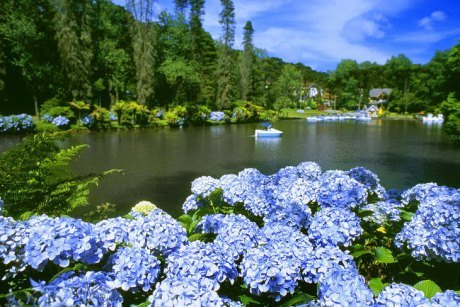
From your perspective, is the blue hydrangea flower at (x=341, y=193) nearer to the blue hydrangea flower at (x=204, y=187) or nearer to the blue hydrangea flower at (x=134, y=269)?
the blue hydrangea flower at (x=204, y=187)

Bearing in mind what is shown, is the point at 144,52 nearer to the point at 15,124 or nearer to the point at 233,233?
the point at 15,124

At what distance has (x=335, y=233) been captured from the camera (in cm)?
336

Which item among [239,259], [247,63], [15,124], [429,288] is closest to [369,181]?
[429,288]

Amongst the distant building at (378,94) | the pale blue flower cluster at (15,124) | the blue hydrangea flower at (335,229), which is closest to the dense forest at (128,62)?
the pale blue flower cluster at (15,124)

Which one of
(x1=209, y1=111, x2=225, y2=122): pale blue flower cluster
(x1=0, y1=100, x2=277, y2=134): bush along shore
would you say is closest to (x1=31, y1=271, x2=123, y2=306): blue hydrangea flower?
(x1=0, y1=100, x2=277, y2=134): bush along shore

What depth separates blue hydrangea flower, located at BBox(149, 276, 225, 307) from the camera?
7.48 ft

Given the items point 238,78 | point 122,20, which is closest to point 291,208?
point 122,20

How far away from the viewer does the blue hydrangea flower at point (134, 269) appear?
8.42ft

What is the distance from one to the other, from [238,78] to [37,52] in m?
31.1

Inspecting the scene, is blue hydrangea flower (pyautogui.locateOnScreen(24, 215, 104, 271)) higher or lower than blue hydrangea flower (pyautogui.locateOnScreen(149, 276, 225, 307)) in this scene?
higher

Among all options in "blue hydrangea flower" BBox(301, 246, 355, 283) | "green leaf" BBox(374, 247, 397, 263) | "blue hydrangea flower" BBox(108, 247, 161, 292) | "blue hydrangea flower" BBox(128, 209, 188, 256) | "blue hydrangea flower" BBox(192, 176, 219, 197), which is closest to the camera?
"blue hydrangea flower" BBox(108, 247, 161, 292)

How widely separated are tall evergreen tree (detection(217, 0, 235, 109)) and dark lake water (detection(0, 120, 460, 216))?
20.4 metres

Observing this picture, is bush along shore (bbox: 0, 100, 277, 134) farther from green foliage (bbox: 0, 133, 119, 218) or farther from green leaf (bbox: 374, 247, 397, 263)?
green leaf (bbox: 374, 247, 397, 263)

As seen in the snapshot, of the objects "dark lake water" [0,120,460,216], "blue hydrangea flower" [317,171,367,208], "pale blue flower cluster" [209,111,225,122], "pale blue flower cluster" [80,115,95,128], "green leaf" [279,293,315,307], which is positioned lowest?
"dark lake water" [0,120,460,216]
